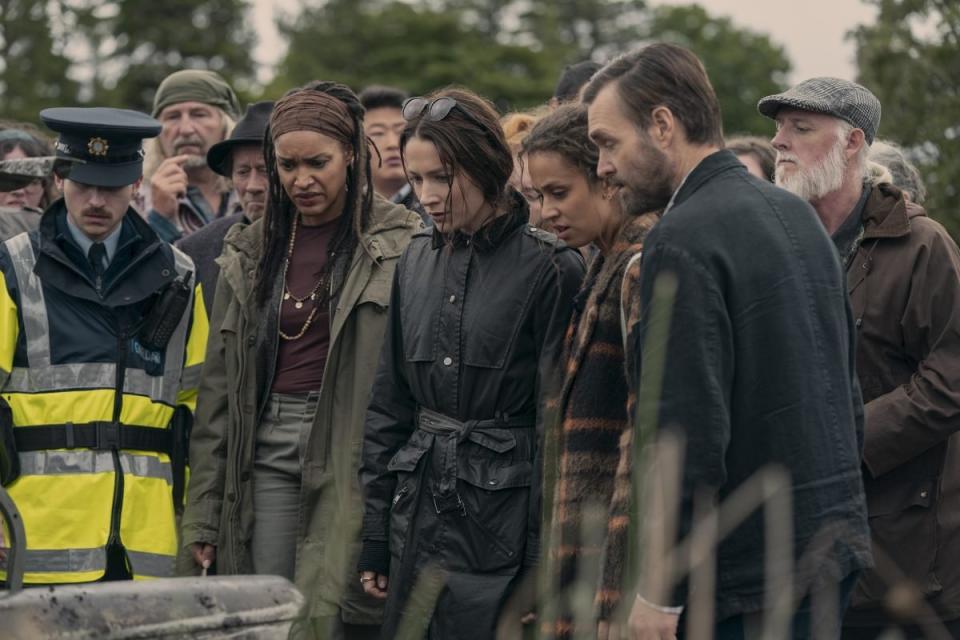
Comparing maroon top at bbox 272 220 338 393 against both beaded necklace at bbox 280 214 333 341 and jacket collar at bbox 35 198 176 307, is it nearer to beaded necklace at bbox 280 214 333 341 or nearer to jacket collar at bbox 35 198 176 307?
beaded necklace at bbox 280 214 333 341

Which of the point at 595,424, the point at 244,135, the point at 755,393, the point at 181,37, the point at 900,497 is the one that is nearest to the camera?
the point at 755,393

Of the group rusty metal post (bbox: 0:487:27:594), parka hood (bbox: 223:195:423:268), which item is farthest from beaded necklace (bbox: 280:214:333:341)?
rusty metal post (bbox: 0:487:27:594)

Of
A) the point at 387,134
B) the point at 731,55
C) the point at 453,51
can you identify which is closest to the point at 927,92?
the point at 387,134

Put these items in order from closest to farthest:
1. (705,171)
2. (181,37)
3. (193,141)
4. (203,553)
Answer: (705,171)
(203,553)
(193,141)
(181,37)

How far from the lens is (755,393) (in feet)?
11.5

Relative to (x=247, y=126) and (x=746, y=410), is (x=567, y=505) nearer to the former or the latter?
(x=746, y=410)

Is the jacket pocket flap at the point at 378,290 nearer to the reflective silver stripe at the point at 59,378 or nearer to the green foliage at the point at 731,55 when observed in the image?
the reflective silver stripe at the point at 59,378

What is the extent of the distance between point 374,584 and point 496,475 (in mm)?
602

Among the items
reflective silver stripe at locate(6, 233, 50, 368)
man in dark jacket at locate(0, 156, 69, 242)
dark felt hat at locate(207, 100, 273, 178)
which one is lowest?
reflective silver stripe at locate(6, 233, 50, 368)

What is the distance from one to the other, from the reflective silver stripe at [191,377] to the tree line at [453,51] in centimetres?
713

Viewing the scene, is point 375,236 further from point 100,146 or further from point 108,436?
point 108,436

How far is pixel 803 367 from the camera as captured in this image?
348 cm

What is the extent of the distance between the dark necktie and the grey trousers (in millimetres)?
736

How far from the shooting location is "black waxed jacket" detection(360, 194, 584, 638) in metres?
4.60
